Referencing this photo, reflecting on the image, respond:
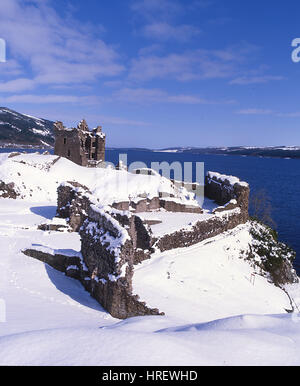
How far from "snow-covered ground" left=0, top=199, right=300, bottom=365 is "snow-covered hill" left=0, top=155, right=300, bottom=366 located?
0.02 m

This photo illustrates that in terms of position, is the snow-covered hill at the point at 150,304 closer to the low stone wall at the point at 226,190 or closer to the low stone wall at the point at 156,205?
the low stone wall at the point at 156,205

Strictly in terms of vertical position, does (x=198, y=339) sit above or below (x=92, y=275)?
above

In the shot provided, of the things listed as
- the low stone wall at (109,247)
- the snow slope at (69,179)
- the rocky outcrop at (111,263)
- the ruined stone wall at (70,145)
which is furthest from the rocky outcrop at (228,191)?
the ruined stone wall at (70,145)

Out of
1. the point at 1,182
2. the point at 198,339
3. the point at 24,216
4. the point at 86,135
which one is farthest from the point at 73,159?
the point at 198,339

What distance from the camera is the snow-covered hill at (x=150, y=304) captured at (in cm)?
548

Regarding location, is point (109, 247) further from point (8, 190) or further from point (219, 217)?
point (8, 190)

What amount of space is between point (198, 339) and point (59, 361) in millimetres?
2886

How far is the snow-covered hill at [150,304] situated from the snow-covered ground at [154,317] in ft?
0.07

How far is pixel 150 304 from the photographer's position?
12688 millimetres

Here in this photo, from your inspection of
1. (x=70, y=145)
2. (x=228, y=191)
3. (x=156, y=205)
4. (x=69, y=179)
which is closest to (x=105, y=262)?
(x=156, y=205)

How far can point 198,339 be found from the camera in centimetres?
628

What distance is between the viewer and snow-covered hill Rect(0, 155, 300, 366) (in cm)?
548
